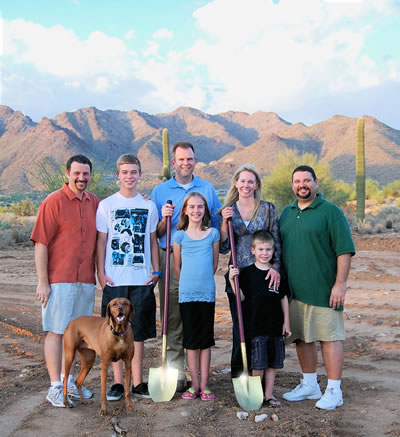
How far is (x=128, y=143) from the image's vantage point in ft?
347

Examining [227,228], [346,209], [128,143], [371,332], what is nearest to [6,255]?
[371,332]

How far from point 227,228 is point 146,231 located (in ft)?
2.89

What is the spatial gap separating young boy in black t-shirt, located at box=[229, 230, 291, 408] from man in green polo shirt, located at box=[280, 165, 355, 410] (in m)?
0.21

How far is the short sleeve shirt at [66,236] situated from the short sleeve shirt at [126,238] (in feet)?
0.62

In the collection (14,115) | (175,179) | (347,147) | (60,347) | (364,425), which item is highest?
(14,115)

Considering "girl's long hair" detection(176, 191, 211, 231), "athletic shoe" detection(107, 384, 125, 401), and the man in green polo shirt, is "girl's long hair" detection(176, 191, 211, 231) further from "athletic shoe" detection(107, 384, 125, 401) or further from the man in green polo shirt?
"athletic shoe" detection(107, 384, 125, 401)

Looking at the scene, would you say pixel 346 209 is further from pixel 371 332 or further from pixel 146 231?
pixel 146 231

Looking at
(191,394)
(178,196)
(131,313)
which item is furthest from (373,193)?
(131,313)

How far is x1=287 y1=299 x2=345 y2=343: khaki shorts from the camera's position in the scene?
5.80 m

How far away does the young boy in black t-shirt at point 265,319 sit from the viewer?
575 cm

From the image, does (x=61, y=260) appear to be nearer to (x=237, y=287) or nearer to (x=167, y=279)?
(x=167, y=279)

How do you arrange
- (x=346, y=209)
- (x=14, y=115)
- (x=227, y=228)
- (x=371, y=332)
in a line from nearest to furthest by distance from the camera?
(x=227, y=228)
(x=371, y=332)
(x=346, y=209)
(x=14, y=115)

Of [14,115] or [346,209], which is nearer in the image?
[346,209]

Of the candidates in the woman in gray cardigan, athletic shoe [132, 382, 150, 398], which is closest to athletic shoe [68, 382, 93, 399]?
athletic shoe [132, 382, 150, 398]
